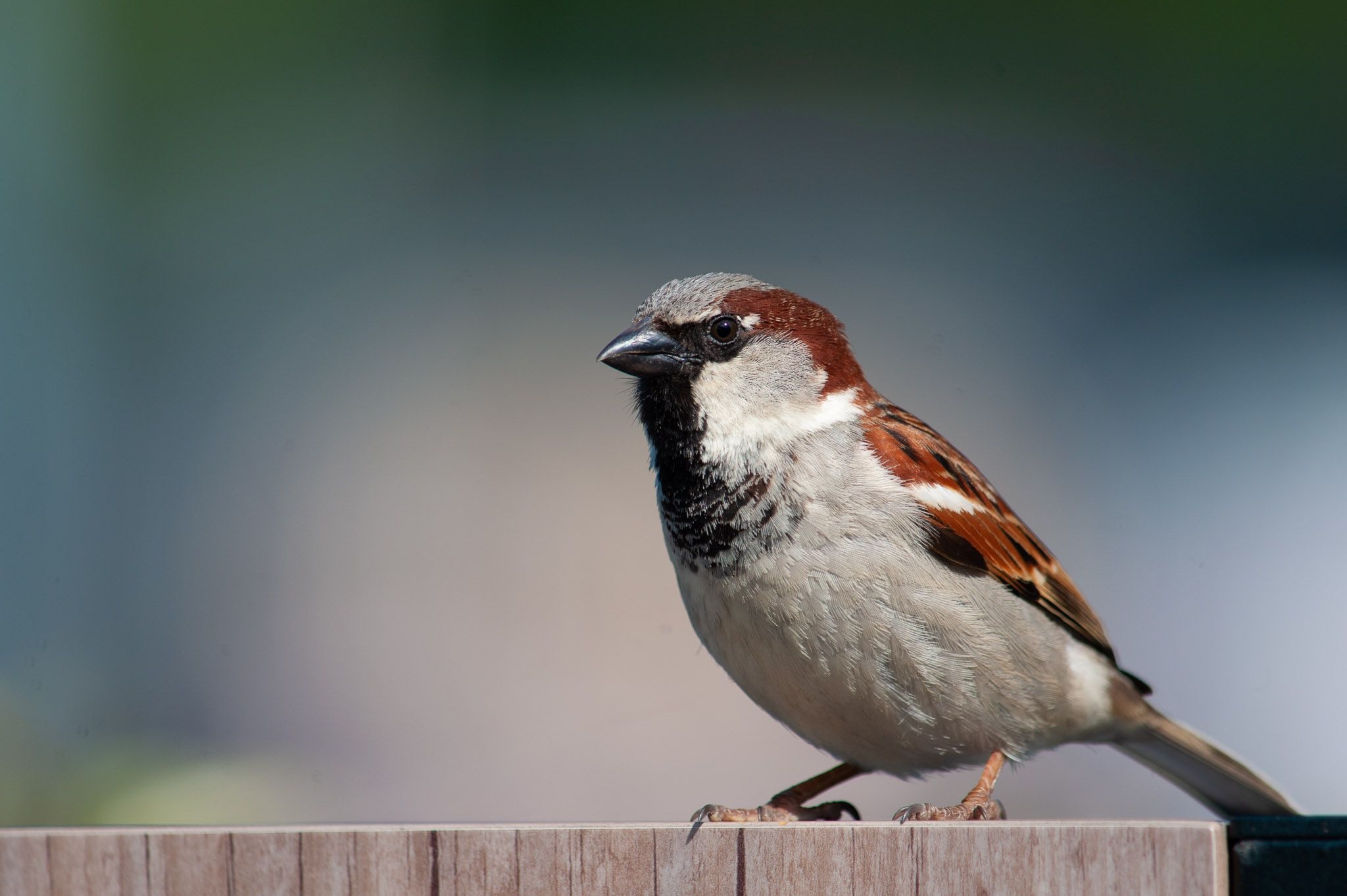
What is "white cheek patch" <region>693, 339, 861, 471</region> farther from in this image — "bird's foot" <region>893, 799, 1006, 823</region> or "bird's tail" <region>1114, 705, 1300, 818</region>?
"bird's tail" <region>1114, 705, 1300, 818</region>

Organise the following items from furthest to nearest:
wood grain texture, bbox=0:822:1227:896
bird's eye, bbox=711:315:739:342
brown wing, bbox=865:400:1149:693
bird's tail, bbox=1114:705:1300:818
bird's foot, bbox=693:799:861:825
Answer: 1. bird's tail, bbox=1114:705:1300:818
2. bird's eye, bbox=711:315:739:342
3. brown wing, bbox=865:400:1149:693
4. bird's foot, bbox=693:799:861:825
5. wood grain texture, bbox=0:822:1227:896

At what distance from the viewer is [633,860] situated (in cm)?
140

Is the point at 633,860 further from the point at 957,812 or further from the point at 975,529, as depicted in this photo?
the point at 975,529

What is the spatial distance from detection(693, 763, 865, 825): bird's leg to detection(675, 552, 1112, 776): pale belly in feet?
0.38

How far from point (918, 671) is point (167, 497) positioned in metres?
2.59

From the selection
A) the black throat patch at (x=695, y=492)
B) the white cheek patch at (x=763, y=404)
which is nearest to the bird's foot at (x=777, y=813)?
the black throat patch at (x=695, y=492)

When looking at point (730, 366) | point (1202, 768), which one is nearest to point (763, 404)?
point (730, 366)

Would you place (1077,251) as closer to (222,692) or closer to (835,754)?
(835,754)

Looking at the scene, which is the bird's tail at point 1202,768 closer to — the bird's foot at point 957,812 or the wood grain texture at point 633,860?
the bird's foot at point 957,812

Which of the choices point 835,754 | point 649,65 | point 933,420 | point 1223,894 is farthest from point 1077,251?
point 1223,894

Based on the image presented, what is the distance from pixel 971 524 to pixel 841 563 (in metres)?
0.31

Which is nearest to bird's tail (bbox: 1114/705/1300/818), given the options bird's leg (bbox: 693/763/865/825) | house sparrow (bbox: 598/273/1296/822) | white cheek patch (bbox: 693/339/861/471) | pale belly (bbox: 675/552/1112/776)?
house sparrow (bbox: 598/273/1296/822)

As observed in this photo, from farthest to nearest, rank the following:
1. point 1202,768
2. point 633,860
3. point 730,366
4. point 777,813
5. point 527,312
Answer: point 527,312, point 1202,768, point 730,366, point 777,813, point 633,860

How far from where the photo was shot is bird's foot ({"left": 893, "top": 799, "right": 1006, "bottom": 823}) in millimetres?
1783
